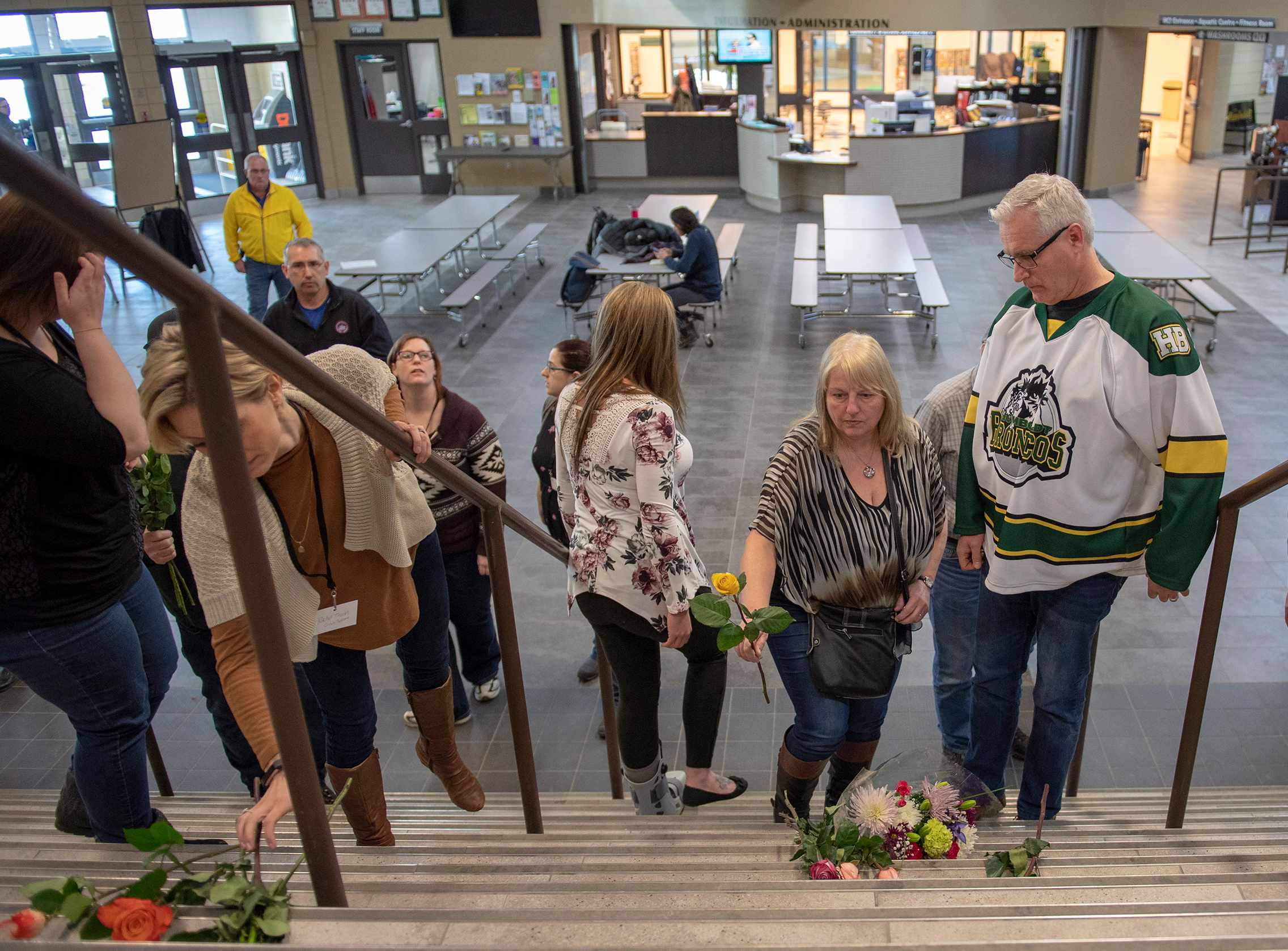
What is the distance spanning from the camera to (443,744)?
263 centimetres

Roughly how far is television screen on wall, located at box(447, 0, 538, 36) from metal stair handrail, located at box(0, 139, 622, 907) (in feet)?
46.4

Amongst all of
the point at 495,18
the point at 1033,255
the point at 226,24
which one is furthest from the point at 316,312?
the point at 226,24

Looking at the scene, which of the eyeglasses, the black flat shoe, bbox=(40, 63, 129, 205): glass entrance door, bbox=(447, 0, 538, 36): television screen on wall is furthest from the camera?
bbox=(447, 0, 538, 36): television screen on wall

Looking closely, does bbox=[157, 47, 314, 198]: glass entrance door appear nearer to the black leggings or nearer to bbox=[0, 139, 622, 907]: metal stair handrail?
the black leggings

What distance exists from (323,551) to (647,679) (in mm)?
916

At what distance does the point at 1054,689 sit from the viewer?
7.91ft

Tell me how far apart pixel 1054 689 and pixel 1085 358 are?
2.58 feet

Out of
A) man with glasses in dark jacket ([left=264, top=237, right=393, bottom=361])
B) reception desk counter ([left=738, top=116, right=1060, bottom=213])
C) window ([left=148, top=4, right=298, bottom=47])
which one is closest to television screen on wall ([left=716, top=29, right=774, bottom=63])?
reception desk counter ([left=738, top=116, right=1060, bottom=213])

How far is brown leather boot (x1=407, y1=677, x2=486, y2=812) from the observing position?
2.59 m

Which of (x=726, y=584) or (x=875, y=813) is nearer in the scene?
(x=875, y=813)

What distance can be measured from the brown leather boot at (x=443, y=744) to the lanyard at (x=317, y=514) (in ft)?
2.14

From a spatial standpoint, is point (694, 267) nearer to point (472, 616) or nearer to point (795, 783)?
point (472, 616)

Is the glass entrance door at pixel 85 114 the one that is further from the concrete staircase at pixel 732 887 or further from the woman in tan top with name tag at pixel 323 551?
the concrete staircase at pixel 732 887

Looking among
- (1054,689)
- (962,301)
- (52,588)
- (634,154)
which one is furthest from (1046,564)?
(634,154)
